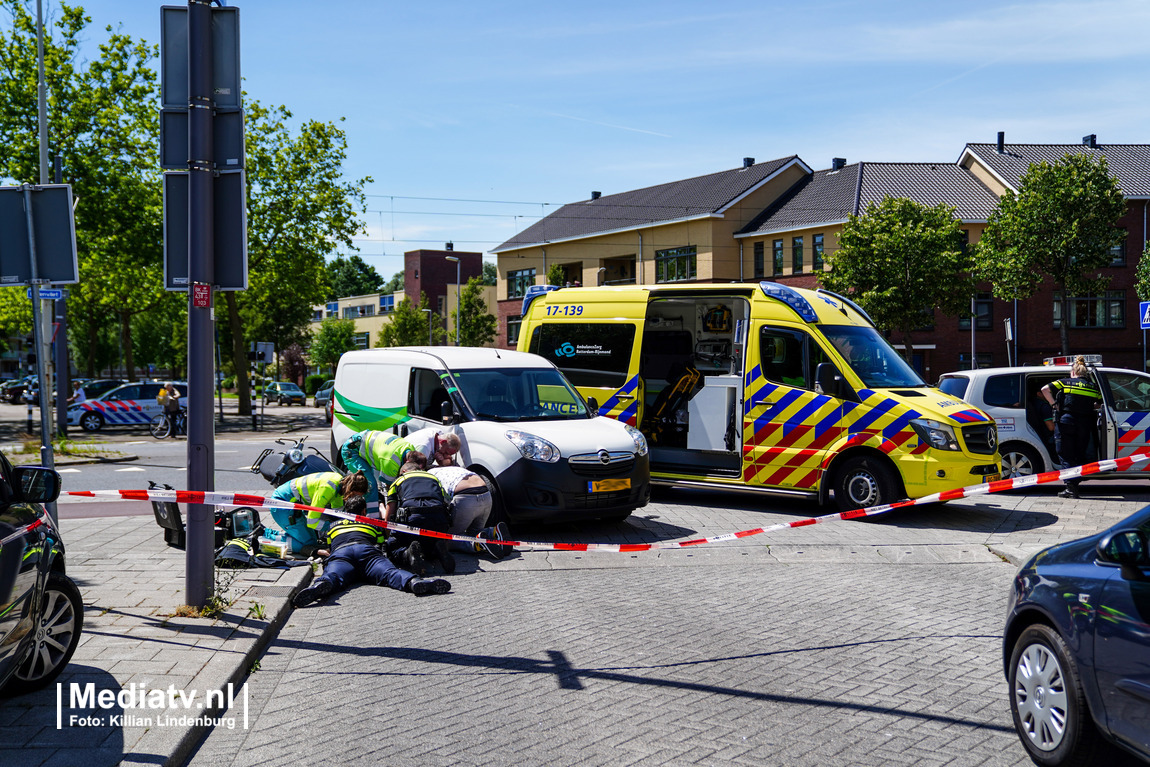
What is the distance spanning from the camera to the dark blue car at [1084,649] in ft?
10.7

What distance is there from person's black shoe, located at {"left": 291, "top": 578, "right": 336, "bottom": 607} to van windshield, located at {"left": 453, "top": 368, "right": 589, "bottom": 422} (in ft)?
10.9

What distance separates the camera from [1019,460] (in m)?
13.1

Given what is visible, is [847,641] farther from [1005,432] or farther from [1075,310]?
[1075,310]

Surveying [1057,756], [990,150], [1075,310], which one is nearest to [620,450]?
[1057,756]

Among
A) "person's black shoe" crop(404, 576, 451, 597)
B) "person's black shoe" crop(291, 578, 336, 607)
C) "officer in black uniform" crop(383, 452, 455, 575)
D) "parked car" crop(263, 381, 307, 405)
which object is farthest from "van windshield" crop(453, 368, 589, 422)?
"parked car" crop(263, 381, 307, 405)

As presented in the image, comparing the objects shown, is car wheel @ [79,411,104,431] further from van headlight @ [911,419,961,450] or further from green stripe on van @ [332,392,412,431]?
van headlight @ [911,419,961,450]

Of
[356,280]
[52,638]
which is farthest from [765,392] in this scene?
[356,280]

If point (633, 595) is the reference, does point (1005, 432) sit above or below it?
above

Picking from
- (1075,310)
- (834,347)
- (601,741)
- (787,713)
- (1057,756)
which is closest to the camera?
(1057,756)

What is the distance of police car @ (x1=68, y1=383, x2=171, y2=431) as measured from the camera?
3000 cm

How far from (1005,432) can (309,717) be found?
11.1 m

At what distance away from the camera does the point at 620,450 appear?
957cm

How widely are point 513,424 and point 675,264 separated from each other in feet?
151

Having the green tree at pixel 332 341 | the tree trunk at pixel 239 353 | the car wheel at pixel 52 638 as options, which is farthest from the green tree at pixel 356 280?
the car wheel at pixel 52 638
